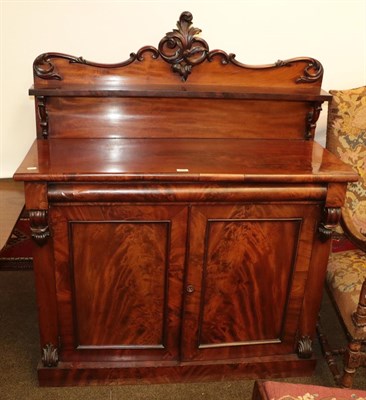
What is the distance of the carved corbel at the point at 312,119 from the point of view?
5.96 feet

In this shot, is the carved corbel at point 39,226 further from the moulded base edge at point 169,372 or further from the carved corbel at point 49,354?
the moulded base edge at point 169,372

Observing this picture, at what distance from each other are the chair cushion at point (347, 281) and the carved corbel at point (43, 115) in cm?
120

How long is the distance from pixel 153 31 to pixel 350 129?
2.88ft

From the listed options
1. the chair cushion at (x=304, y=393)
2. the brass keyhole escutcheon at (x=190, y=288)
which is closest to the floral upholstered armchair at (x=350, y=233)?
the chair cushion at (x=304, y=393)

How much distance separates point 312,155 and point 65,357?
1181 mm

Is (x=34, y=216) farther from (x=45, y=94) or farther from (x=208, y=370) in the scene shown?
(x=208, y=370)

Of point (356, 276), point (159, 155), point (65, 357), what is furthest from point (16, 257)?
point (356, 276)

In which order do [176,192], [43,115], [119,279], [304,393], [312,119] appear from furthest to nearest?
[312,119] < [43,115] < [119,279] < [176,192] < [304,393]

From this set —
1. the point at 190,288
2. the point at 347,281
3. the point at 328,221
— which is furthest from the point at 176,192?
the point at 347,281

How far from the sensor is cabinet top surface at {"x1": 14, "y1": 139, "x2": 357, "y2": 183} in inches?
56.1

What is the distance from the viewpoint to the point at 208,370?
181 centimetres

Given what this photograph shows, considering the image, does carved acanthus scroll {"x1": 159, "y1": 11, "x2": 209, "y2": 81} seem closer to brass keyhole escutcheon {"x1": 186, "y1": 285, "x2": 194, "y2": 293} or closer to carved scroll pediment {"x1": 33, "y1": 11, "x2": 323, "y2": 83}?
carved scroll pediment {"x1": 33, "y1": 11, "x2": 323, "y2": 83}

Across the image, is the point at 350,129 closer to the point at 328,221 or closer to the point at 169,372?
the point at 328,221

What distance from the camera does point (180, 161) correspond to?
1551 millimetres
